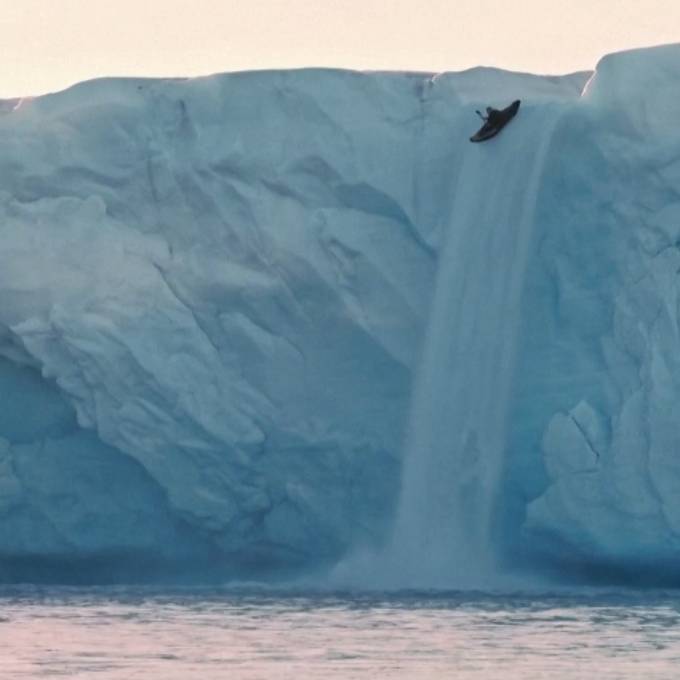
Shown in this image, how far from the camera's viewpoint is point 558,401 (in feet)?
72.5

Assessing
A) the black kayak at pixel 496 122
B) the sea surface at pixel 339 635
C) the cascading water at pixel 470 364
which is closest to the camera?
the sea surface at pixel 339 635

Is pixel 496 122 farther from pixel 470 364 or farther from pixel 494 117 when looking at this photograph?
pixel 470 364

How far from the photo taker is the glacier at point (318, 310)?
2231cm

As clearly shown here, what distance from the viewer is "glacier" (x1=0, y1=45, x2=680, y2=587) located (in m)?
22.3

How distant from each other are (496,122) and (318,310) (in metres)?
2.23

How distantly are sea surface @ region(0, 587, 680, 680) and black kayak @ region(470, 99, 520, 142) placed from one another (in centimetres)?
403

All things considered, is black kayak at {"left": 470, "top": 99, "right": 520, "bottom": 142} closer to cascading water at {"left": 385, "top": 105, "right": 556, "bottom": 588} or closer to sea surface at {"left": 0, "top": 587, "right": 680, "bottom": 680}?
cascading water at {"left": 385, "top": 105, "right": 556, "bottom": 588}

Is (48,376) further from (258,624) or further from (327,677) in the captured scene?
(327,677)

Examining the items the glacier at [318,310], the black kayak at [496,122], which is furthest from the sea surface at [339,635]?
the black kayak at [496,122]

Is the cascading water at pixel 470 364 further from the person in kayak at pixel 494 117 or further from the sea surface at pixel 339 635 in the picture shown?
the sea surface at pixel 339 635

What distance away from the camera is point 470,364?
23.0 m

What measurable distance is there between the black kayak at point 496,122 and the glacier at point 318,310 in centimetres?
12

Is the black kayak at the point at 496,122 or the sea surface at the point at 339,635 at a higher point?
the black kayak at the point at 496,122

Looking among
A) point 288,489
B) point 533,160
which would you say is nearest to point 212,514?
point 288,489
